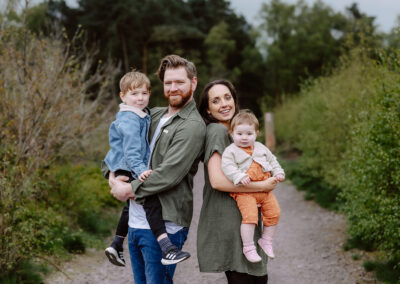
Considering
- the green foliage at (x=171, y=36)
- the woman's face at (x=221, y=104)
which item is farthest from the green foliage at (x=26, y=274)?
the green foliage at (x=171, y=36)

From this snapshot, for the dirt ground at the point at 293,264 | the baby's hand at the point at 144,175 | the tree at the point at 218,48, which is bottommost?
the dirt ground at the point at 293,264

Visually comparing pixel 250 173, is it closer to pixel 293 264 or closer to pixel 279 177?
pixel 279 177

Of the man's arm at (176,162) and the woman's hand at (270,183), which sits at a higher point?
the man's arm at (176,162)

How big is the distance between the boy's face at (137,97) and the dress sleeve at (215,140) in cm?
53

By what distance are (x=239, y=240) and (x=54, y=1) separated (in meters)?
18.8

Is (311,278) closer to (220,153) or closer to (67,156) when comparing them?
(220,153)

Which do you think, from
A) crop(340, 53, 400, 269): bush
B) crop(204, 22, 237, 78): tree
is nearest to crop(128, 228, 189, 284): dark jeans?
crop(340, 53, 400, 269): bush

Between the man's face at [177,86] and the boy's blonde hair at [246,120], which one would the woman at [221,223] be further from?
the man's face at [177,86]

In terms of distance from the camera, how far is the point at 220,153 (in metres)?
2.43

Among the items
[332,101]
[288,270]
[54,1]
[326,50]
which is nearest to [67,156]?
[288,270]

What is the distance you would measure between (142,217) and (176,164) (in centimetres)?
44

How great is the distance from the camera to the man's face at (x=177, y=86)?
248 cm

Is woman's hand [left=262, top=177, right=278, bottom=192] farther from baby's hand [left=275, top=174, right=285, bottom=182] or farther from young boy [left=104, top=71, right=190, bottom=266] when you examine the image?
young boy [left=104, top=71, right=190, bottom=266]

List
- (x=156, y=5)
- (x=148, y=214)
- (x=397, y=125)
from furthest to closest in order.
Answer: (x=156, y=5) < (x=397, y=125) < (x=148, y=214)
